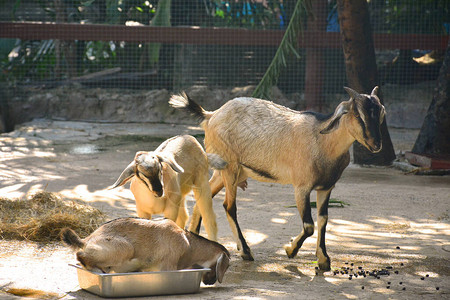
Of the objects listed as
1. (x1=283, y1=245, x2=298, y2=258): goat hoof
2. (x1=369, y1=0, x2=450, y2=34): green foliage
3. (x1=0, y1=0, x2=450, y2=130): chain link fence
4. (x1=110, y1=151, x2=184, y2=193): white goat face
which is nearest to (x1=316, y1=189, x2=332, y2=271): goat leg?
(x1=283, y1=245, x2=298, y2=258): goat hoof

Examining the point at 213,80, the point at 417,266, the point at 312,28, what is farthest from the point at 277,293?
the point at 213,80

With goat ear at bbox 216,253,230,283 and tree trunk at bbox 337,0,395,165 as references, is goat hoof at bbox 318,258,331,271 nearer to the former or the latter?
goat ear at bbox 216,253,230,283

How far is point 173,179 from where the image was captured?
4.99 m

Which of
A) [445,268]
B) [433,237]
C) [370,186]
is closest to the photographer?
[445,268]

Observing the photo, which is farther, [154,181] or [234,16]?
[234,16]

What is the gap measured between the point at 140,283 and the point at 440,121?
7.34 m

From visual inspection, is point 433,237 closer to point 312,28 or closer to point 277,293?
point 277,293

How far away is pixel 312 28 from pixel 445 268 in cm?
838

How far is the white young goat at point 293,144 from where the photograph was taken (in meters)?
5.13

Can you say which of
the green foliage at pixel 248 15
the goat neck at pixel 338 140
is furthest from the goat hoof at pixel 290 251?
the green foliage at pixel 248 15

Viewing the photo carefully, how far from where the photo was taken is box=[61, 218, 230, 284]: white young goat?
13.6 feet

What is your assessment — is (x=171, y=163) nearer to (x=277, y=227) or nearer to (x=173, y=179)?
(x=173, y=179)

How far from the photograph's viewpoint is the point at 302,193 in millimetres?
5328

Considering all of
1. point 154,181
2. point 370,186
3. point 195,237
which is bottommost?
point 370,186
